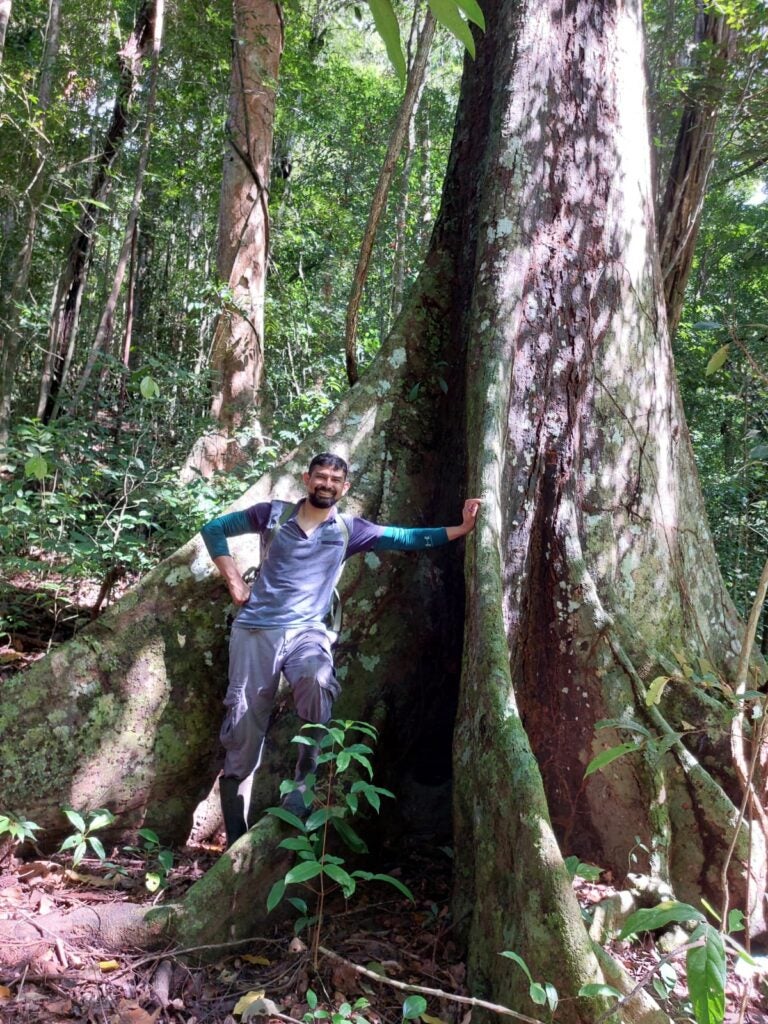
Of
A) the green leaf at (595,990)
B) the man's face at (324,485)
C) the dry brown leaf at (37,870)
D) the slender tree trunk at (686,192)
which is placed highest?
the slender tree trunk at (686,192)

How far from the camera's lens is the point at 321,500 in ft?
12.0

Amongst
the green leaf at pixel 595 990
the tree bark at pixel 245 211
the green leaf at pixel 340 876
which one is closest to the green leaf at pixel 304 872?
the green leaf at pixel 340 876

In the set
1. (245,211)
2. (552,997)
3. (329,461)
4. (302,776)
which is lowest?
(552,997)

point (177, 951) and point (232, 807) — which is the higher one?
point (232, 807)

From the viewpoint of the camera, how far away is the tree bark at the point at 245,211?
26.7 feet

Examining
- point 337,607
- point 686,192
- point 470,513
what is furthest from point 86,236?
point 470,513

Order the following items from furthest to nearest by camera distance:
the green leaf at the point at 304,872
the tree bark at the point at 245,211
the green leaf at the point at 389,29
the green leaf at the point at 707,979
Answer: the tree bark at the point at 245,211 < the green leaf at the point at 304,872 < the green leaf at the point at 707,979 < the green leaf at the point at 389,29

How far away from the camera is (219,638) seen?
3.84 meters

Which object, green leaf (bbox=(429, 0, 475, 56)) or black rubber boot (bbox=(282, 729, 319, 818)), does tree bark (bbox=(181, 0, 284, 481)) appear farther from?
green leaf (bbox=(429, 0, 475, 56))

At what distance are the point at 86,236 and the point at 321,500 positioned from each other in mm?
7825

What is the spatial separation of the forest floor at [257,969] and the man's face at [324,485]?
5.64 feet

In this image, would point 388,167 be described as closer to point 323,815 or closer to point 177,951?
point 323,815

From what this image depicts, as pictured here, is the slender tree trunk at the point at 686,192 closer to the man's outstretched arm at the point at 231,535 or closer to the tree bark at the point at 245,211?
the man's outstretched arm at the point at 231,535

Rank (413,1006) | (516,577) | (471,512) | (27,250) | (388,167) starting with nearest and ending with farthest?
(413,1006) < (471,512) < (516,577) < (388,167) < (27,250)
